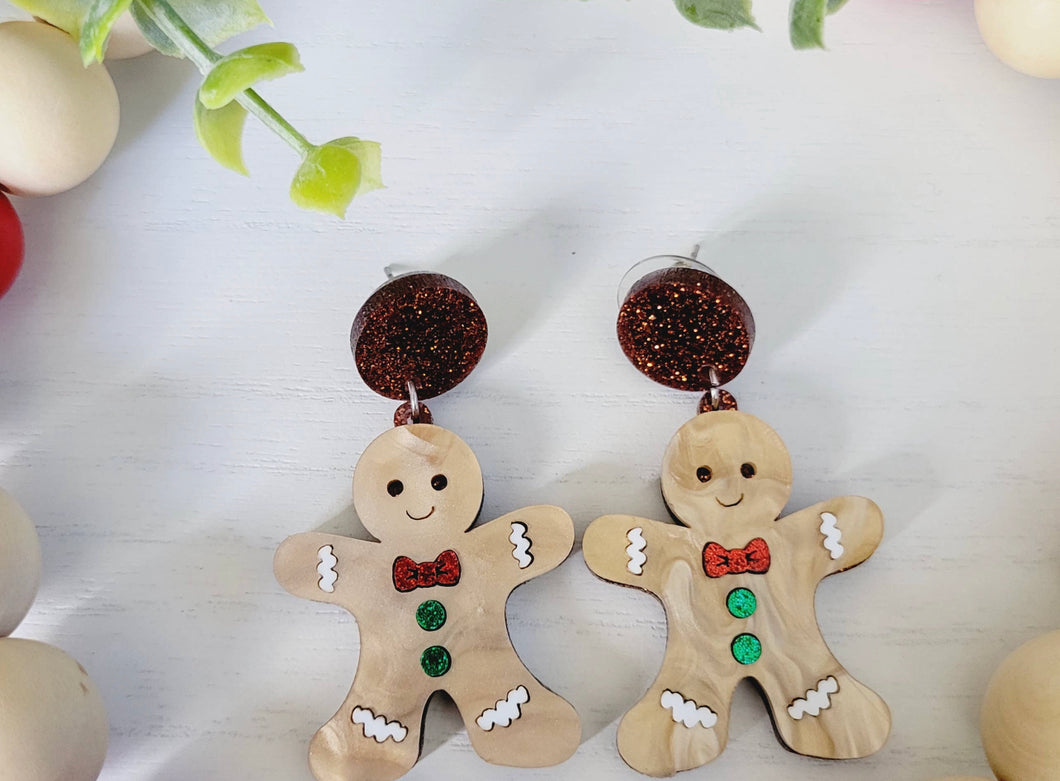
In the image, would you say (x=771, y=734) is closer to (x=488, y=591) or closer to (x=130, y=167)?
(x=488, y=591)

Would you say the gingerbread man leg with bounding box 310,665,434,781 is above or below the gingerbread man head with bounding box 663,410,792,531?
below

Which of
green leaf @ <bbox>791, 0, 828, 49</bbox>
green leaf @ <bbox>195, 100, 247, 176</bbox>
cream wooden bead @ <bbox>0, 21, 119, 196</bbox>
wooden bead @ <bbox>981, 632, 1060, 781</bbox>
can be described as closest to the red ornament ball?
cream wooden bead @ <bbox>0, 21, 119, 196</bbox>

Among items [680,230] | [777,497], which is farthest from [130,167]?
[777,497]

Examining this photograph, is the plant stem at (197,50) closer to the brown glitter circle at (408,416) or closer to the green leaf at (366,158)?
the green leaf at (366,158)

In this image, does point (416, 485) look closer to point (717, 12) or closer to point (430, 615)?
point (430, 615)

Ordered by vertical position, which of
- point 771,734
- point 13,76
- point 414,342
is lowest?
point 771,734

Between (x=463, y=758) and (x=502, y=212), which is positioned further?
(x=502, y=212)

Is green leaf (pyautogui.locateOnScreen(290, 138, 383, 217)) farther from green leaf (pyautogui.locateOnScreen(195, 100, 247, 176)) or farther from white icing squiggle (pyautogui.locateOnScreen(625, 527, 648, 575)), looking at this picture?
white icing squiggle (pyautogui.locateOnScreen(625, 527, 648, 575))

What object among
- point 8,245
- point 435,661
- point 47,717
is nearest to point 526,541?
point 435,661
